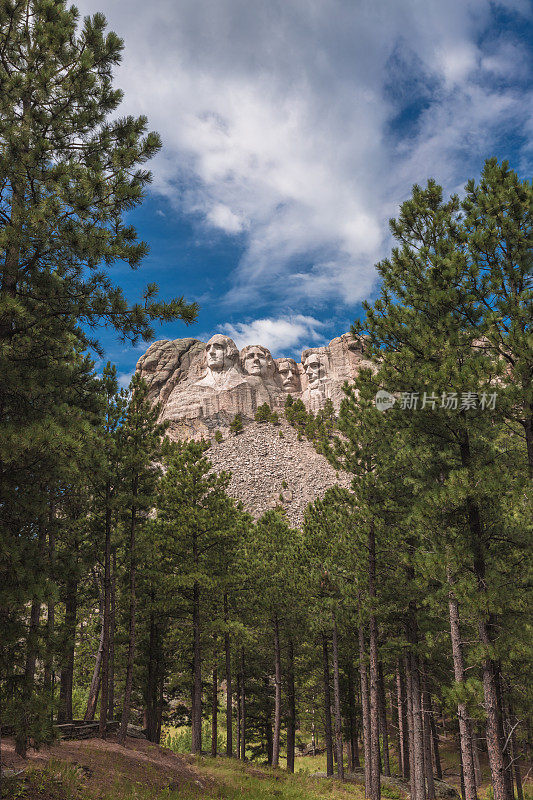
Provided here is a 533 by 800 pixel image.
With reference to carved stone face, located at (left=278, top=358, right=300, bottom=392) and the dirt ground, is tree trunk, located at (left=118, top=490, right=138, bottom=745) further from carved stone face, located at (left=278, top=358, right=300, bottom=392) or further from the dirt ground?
carved stone face, located at (left=278, top=358, right=300, bottom=392)

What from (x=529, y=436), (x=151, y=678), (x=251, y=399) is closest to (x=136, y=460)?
(x=151, y=678)

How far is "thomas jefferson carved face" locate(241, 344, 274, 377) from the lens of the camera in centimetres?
10038

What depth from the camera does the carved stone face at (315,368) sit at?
10025 cm

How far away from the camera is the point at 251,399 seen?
3720 inches

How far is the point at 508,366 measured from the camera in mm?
7930

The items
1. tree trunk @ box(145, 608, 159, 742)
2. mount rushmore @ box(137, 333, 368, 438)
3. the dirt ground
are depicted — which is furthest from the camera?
mount rushmore @ box(137, 333, 368, 438)

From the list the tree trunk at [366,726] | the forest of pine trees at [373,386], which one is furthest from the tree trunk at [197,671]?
the tree trunk at [366,726]

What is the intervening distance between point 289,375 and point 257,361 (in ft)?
27.1

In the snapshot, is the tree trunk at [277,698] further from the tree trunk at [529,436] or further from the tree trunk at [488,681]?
the tree trunk at [529,436]

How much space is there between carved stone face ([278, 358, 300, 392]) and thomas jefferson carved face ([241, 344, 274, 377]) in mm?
2777

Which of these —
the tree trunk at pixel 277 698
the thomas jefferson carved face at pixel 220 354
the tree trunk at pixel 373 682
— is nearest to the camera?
the tree trunk at pixel 373 682

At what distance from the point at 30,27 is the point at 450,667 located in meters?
20.4

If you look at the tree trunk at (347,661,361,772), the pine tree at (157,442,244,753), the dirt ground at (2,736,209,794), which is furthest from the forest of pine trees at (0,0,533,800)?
the tree trunk at (347,661,361,772)

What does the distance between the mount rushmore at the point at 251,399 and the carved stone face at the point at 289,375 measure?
9.1 inches
